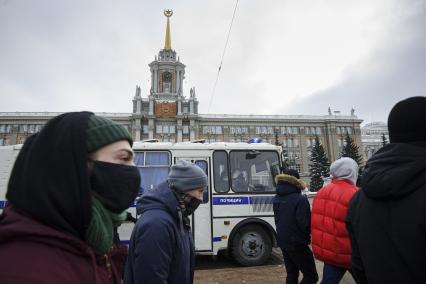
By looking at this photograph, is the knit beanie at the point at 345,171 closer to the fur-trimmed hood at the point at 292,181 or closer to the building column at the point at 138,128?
the fur-trimmed hood at the point at 292,181

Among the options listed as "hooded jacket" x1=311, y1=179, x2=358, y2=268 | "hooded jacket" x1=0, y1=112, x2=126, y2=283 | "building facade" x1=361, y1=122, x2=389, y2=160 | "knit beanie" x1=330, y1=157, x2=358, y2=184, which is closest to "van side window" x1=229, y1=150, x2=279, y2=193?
"hooded jacket" x1=311, y1=179, x2=358, y2=268

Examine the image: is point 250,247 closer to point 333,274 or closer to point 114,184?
point 333,274

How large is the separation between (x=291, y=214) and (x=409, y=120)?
270 centimetres

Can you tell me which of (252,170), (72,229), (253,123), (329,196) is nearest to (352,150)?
(253,123)

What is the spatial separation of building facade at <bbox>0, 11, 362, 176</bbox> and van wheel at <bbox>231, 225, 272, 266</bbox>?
6519 cm

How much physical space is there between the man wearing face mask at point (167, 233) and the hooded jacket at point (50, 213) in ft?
2.94

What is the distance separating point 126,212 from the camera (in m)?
1.58

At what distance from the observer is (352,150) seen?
169ft

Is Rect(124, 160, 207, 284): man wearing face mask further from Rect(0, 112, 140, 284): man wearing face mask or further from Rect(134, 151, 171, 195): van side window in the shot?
Rect(134, 151, 171, 195): van side window

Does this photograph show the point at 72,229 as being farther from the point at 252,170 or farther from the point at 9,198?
the point at 252,170

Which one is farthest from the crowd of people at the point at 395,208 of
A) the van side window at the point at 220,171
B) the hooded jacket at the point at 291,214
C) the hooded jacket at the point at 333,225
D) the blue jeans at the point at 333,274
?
the van side window at the point at 220,171

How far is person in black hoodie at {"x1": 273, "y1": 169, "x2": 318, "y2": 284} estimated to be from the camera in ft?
13.6

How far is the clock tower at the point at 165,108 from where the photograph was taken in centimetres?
7362

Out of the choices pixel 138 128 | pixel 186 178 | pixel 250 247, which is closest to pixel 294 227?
pixel 186 178
